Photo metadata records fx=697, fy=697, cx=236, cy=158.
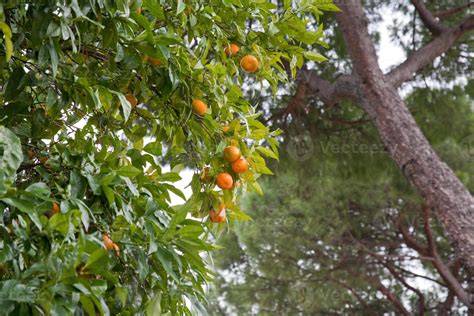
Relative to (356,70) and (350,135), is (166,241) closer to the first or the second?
(356,70)

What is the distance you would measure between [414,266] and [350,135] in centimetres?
175

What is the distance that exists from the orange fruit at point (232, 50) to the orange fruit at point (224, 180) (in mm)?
239

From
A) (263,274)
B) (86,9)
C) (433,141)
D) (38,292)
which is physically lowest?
(38,292)

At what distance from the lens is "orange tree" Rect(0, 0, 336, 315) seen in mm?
875

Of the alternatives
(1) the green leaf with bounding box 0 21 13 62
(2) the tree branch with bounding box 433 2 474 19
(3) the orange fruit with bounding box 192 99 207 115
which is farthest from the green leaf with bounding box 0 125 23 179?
(2) the tree branch with bounding box 433 2 474 19

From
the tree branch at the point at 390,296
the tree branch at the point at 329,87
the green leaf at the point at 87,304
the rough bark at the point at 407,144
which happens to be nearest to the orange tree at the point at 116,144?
the green leaf at the point at 87,304

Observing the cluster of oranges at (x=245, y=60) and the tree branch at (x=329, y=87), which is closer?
the cluster of oranges at (x=245, y=60)

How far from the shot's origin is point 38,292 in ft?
2.66

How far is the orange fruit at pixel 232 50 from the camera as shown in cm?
132

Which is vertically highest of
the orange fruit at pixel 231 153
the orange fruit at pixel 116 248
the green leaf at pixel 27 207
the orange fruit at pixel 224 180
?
the orange fruit at pixel 231 153

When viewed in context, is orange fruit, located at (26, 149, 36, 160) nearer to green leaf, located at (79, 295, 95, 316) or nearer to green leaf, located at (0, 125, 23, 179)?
green leaf, located at (0, 125, 23, 179)

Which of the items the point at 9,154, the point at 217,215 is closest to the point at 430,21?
the point at 217,215

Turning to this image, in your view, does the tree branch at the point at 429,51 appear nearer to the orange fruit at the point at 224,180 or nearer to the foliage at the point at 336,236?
the foliage at the point at 336,236

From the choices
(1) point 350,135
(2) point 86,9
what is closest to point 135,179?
(2) point 86,9
